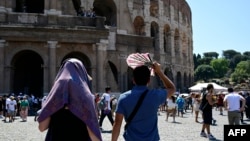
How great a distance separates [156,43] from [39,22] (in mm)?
20583

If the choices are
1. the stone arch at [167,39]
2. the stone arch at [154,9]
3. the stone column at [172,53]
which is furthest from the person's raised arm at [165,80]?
the stone arch at [167,39]

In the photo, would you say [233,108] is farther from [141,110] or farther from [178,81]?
[178,81]

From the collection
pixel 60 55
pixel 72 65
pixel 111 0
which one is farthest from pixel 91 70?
pixel 72 65

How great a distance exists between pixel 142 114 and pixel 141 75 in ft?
1.47

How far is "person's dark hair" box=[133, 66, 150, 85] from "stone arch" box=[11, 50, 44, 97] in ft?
80.8

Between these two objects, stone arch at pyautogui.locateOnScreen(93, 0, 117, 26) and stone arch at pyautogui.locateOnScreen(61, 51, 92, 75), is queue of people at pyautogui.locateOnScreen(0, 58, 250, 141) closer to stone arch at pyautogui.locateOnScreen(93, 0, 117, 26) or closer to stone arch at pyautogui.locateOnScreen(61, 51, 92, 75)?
stone arch at pyautogui.locateOnScreen(61, 51, 92, 75)

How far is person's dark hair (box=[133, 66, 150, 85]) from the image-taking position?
13.6 ft

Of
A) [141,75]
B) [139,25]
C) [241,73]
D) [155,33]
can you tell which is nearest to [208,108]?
[141,75]

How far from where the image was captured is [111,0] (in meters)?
34.0

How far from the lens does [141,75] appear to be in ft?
13.8

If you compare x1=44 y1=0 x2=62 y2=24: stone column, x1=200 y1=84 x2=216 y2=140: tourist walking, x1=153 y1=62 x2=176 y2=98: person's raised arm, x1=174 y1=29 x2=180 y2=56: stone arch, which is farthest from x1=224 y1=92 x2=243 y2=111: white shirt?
x1=174 y1=29 x2=180 y2=56: stone arch

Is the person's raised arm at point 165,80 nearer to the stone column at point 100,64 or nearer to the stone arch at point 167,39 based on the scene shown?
the stone column at point 100,64

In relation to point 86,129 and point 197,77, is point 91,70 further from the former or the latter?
point 197,77

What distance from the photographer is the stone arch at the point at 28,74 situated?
2820cm
